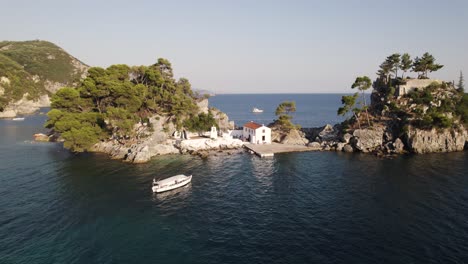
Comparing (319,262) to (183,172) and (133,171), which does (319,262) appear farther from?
(133,171)

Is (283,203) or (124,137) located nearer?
(283,203)

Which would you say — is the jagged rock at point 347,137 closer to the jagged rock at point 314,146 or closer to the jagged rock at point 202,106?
the jagged rock at point 314,146

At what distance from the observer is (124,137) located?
7550cm

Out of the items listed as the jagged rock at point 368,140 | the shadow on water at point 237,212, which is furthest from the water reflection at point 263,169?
the jagged rock at point 368,140

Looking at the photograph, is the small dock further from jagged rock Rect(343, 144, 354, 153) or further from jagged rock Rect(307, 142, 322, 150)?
jagged rock Rect(343, 144, 354, 153)

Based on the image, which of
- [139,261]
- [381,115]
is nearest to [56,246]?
[139,261]

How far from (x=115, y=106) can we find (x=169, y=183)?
44.4 meters

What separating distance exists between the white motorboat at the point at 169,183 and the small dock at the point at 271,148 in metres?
27.3

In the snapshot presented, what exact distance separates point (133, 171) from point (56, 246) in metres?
27.9

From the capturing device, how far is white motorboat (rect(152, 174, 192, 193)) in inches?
1802

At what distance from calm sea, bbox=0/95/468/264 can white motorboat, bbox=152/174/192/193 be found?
1612mm

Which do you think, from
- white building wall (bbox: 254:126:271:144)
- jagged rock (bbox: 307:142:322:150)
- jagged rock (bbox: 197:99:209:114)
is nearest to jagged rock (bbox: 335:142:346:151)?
jagged rock (bbox: 307:142:322:150)

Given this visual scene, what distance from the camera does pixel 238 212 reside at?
1501 inches

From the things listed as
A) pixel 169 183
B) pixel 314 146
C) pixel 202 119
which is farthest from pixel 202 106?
pixel 169 183
